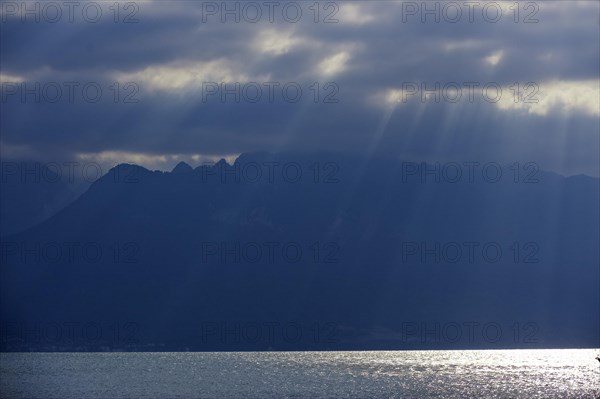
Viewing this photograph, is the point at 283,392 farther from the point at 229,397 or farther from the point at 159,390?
the point at 159,390

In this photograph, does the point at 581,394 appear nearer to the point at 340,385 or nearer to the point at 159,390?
the point at 340,385

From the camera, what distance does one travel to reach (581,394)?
18175 cm

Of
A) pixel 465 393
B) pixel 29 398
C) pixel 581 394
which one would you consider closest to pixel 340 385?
pixel 465 393

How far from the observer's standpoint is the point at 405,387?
7692 inches

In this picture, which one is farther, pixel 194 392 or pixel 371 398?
pixel 194 392

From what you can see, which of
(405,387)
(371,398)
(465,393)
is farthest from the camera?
(405,387)

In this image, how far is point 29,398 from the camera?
6727 inches

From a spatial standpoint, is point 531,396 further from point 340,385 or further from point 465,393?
point 340,385

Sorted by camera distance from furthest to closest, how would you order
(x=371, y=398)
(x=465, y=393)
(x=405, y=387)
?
(x=405, y=387) < (x=465, y=393) < (x=371, y=398)

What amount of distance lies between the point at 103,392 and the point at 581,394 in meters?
94.1

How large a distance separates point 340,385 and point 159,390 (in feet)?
129

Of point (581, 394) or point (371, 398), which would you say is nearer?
point (371, 398)

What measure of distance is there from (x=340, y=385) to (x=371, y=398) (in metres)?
33.7

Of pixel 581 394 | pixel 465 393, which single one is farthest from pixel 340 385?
pixel 581 394
